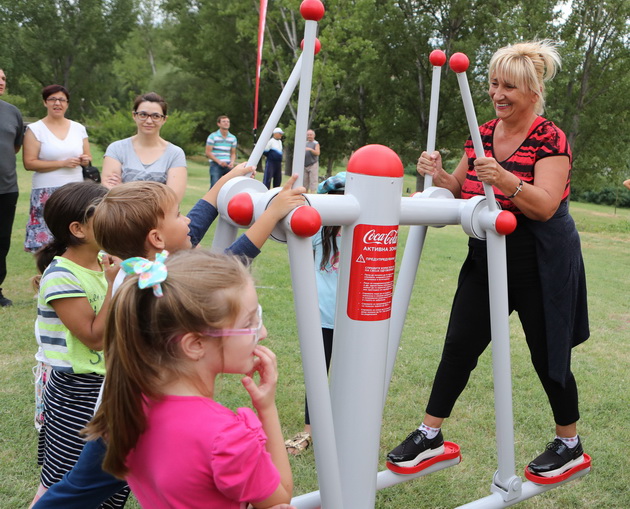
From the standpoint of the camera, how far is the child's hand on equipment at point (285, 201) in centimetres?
161

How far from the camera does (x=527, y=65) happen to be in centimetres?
222

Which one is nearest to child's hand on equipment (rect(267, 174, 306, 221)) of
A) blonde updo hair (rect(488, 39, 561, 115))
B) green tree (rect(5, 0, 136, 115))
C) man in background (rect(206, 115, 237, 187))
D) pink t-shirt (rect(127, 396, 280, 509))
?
pink t-shirt (rect(127, 396, 280, 509))

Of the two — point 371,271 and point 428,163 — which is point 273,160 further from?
point 371,271

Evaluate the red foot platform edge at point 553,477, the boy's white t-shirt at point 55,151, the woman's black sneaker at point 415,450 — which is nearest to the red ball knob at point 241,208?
the woman's black sneaker at point 415,450

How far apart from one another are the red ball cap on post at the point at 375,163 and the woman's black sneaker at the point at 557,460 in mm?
1462

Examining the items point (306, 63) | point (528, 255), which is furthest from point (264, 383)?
point (528, 255)

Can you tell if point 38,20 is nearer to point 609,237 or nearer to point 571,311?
point 609,237

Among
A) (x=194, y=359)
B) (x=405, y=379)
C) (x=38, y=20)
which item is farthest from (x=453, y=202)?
(x=38, y=20)

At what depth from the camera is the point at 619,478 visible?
275cm

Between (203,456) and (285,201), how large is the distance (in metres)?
0.67

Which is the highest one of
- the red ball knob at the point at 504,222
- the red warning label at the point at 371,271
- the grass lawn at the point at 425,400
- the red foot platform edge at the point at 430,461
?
the red ball knob at the point at 504,222

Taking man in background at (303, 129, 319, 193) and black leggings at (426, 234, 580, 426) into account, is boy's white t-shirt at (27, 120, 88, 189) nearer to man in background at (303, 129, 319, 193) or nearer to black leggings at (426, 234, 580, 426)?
black leggings at (426, 234, 580, 426)

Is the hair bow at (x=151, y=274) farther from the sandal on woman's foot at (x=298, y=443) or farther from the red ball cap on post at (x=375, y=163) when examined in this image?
the sandal on woman's foot at (x=298, y=443)

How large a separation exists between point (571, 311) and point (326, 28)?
61.4 ft
